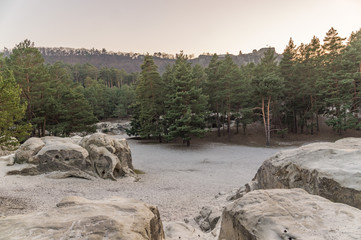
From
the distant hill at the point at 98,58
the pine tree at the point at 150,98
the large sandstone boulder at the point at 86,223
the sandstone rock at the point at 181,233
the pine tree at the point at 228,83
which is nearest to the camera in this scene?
the large sandstone boulder at the point at 86,223

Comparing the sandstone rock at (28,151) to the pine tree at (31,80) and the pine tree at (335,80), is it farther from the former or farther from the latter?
the pine tree at (335,80)

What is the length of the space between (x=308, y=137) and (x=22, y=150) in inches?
1348

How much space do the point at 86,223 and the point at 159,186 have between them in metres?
9.52

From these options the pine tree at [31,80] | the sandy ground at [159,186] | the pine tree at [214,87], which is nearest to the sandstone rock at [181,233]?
the sandy ground at [159,186]

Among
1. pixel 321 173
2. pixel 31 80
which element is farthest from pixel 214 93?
pixel 321 173

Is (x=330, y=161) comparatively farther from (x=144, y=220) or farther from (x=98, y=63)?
(x=98, y=63)

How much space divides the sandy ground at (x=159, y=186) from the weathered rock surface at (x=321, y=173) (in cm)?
307

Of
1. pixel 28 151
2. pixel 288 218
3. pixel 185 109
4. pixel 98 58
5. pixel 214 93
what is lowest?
pixel 28 151

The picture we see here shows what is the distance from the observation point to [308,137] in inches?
1256

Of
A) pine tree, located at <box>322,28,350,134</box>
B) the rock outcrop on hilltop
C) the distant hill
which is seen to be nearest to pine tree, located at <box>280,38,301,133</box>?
pine tree, located at <box>322,28,350,134</box>

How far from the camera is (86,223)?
3.12 metres

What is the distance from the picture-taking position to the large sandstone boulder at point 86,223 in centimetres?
289

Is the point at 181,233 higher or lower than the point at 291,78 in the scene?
lower

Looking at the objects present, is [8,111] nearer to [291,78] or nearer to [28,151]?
[28,151]
